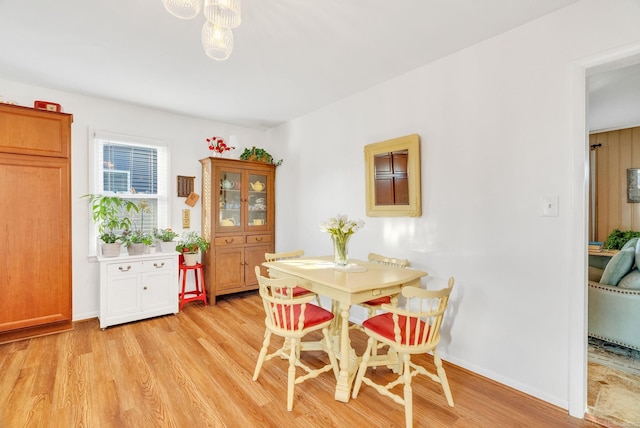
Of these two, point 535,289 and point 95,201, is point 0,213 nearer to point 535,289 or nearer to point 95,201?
point 95,201

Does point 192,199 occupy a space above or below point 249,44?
below

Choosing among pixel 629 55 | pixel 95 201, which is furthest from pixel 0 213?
pixel 629 55

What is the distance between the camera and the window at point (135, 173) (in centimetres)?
360

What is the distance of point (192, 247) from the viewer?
3922 millimetres

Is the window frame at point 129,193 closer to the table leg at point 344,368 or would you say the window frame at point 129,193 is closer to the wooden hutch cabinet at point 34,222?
the wooden hutch cabinet at point 34,222

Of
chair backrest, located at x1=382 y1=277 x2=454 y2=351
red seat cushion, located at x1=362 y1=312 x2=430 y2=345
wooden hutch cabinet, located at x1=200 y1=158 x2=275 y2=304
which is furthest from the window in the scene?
chair backrest, located at x1=382 y1=277 x2=454 y2=351

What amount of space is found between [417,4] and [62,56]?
2.80m

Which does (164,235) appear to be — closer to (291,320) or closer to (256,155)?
(256,155)

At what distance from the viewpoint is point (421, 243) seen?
2754mm

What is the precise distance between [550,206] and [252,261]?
3463 millimetres

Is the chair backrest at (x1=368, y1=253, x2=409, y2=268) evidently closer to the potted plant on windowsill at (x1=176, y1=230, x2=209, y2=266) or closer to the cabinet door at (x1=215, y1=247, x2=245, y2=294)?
the cabinet door at (x1=215, y1=247, x2=245, y2=294)

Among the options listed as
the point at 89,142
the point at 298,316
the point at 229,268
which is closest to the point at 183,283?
the point at 229,268

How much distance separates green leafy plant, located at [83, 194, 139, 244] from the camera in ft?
11.0

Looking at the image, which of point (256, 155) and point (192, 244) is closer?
point (192, 244)
